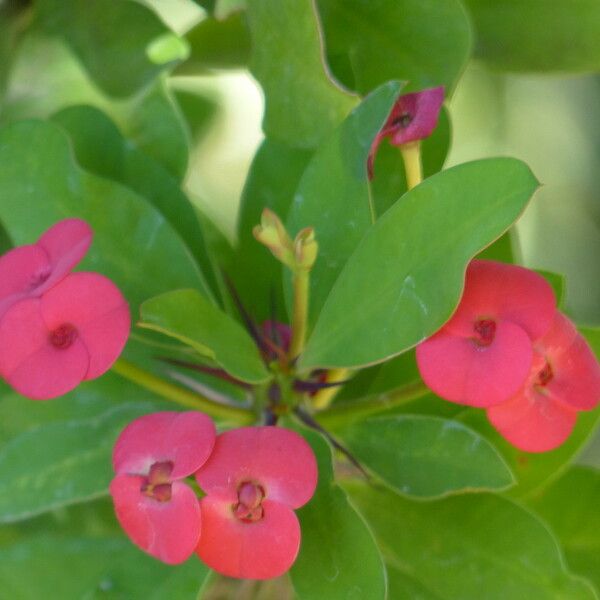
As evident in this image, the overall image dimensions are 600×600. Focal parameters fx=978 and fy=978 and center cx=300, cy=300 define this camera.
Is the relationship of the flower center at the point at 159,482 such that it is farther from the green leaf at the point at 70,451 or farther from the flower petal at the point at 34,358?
the green leaf at the point at 70,451

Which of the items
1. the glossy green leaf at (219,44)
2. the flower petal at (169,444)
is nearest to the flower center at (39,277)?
the flower petal at (169,444)

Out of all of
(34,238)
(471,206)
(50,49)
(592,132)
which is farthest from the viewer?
(592,132)

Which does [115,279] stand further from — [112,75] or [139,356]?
[112,75]

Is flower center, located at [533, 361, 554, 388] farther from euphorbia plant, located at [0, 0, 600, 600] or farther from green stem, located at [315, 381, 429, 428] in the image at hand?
green stem, located at [315, 381, 429, 428]

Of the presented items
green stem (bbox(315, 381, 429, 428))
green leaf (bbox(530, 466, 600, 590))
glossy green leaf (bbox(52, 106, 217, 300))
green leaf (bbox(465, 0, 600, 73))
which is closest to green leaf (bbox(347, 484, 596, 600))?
green stem (bbox(315, 381, 429, 428))

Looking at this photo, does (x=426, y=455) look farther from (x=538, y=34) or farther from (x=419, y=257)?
(x=538, y=34)

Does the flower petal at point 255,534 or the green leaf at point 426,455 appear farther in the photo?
the green leaf at point 426,455

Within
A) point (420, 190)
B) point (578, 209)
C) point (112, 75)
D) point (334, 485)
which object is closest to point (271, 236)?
point (420, 190)
